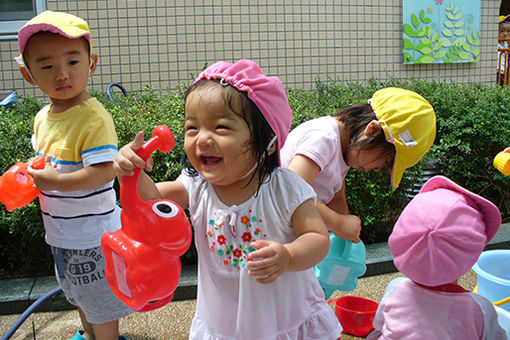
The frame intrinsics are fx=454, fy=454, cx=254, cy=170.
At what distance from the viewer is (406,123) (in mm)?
2146

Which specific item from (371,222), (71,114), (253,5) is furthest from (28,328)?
(253,5)

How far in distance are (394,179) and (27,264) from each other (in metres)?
2.68

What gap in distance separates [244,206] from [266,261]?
336mm

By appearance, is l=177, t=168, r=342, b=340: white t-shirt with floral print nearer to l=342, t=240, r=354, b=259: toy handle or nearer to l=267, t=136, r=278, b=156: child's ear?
l=267, t=136, r=278, b=156: child's ear

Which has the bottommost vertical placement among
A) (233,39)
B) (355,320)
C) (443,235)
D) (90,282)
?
(355,320)

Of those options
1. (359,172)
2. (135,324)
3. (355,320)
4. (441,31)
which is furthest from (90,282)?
(441,31)

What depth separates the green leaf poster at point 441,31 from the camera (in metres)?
7.62

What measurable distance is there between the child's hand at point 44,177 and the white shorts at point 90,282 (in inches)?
14.2

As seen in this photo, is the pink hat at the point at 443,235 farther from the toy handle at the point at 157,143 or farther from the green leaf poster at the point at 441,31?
the green leaf poster at the point at 441,31

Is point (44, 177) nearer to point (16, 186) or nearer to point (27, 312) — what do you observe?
point (16, 186)

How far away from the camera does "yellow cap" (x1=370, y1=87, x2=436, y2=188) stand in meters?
2.15

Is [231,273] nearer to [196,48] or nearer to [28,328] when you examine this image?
[28,328]

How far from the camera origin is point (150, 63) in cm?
662

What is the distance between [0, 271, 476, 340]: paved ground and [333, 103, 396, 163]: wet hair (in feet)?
3.67
